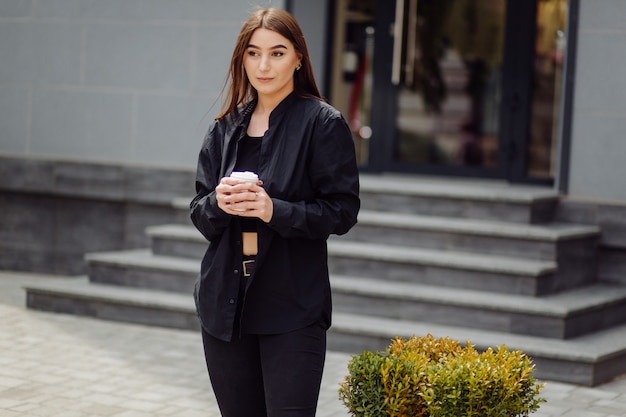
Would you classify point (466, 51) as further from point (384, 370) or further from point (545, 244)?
point (384, 370)

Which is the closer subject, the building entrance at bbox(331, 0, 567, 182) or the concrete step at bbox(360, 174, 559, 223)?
the concrete step at bbox(360, 174, 559, 223)

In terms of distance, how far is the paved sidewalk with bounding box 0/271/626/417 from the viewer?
236 inches

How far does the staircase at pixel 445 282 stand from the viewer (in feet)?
23.7

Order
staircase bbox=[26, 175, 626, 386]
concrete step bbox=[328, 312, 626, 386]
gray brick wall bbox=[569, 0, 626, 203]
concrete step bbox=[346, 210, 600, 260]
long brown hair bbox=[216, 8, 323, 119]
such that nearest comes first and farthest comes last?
long brown hair bbox=[216, 8, 323, 119], concrete step bbox=[328, 312, 626, 386], staircase bbox=[26, 175, 626, 386], concrete step bbox=[346, 210, 600, 260], gray brick wall bbox=[569, 0, 626, 203]

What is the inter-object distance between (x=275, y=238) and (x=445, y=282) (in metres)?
4.30

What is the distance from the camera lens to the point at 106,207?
10.3 metres

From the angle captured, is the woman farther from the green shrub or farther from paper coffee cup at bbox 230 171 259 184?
the green shrub

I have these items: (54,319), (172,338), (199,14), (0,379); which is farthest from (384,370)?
(199,14)

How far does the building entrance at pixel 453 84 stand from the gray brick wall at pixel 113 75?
1.49m

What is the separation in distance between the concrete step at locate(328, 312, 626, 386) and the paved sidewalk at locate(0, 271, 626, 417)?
0.09 m

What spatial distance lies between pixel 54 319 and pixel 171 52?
2.93 meters

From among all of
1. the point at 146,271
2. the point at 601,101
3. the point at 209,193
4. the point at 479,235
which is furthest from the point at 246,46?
the point at 601,101

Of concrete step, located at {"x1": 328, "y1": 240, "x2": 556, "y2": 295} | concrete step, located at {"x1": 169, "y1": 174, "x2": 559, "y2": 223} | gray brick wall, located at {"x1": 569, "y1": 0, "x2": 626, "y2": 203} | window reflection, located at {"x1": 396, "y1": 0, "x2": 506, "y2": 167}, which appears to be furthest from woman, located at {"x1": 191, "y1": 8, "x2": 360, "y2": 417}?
window reflection, located at {"x1": 396, "y1": 0, "x2": 506, "y2": 167}

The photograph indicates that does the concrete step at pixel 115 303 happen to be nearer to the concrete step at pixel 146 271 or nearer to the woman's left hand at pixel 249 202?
the concrete step at pixel 146 271
